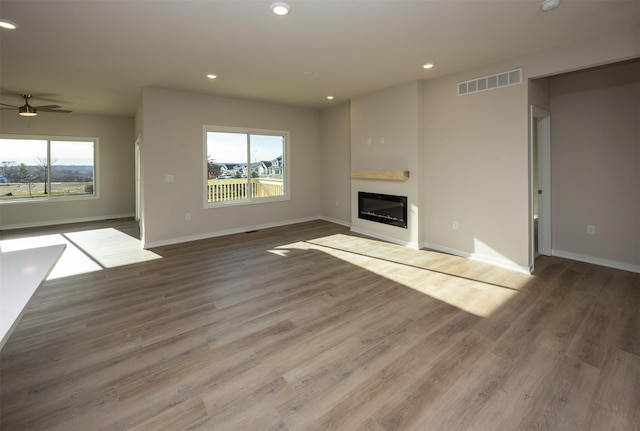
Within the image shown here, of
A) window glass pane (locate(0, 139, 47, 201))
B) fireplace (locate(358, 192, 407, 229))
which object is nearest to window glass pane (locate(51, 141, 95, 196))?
window glass pane (locate(0, 139, 47, 201))

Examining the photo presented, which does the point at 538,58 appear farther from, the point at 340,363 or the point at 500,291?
the point at 340,363

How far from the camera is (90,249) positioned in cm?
523

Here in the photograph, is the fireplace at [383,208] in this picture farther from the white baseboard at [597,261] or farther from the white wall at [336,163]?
the white baseboard at [597,261]

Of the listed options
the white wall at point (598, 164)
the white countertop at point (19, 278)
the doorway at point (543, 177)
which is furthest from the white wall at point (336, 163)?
the white countertop at point (19, 278)

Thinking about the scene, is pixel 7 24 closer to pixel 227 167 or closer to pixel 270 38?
pixel 270 38

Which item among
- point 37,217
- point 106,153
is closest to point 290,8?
point 106,153

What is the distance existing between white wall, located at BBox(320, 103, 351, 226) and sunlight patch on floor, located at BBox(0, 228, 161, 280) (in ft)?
12.6

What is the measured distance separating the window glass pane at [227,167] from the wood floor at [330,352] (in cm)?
260

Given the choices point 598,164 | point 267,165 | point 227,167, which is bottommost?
point 598,164

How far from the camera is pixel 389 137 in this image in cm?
542

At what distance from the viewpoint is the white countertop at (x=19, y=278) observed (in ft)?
3.60

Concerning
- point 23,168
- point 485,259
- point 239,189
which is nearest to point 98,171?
point 23,168

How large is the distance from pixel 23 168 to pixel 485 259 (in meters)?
9.56

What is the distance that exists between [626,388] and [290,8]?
3.60m
